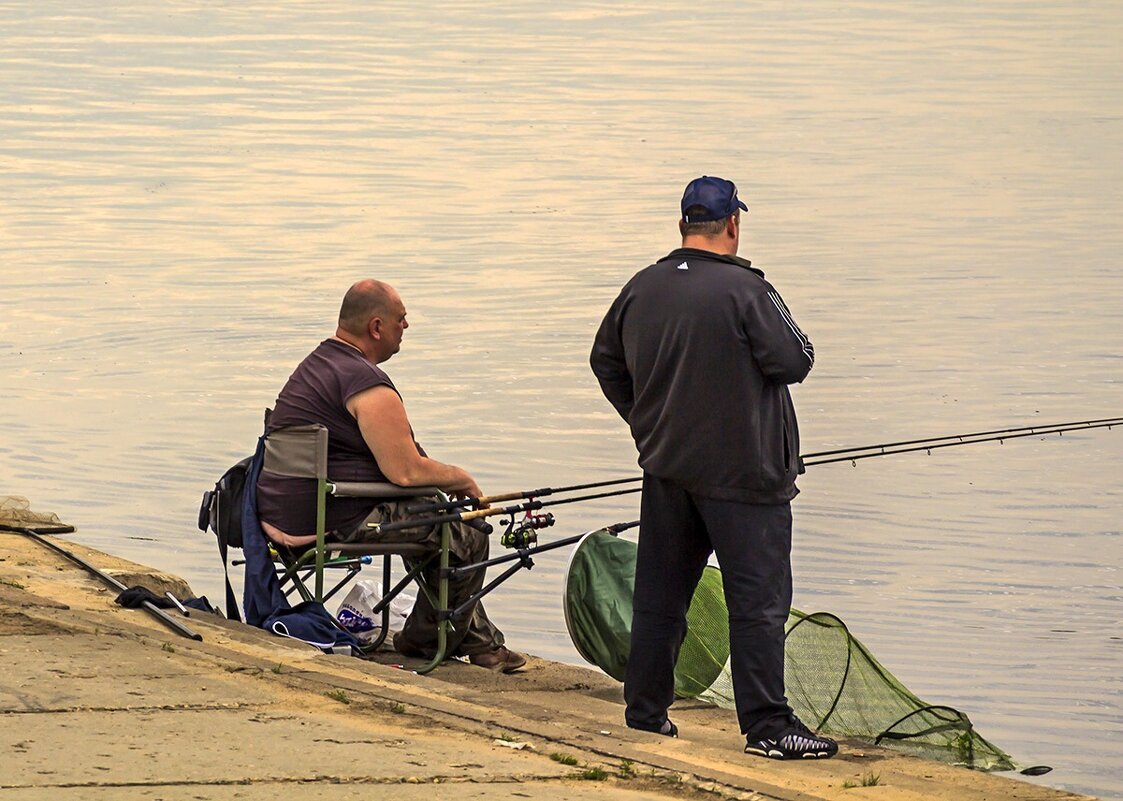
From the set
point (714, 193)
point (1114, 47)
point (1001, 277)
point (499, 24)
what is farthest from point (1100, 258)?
point (499, 24)

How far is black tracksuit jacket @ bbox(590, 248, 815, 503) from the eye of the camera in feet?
17.4

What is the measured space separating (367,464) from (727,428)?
1.62 meters

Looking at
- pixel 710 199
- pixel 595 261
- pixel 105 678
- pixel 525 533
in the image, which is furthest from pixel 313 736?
pixel 595 261

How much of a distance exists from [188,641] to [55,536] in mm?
2637

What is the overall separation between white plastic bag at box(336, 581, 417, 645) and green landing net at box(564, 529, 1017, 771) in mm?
664

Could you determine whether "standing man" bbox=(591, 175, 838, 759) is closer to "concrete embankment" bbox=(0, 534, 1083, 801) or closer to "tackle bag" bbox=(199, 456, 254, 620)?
"concrete embankment" bbox=(0, 534, 1083, 801)

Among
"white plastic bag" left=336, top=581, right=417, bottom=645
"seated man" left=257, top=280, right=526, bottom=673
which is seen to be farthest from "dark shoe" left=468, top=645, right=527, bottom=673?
"white plastic bag" left=336, top=581, right=417, bottom=645

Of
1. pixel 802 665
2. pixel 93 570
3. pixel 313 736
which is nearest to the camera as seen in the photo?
pixel 313 736

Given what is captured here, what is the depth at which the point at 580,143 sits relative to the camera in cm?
2377

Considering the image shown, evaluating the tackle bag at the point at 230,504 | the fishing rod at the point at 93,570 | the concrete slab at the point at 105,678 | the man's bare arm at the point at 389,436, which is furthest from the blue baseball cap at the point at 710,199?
the tackle bag at the point at 230,504

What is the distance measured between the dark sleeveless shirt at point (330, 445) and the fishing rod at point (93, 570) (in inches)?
18.0

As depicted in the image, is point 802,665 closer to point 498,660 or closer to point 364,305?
point 498,660

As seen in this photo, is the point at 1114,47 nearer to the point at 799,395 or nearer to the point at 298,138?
the point at 298,138

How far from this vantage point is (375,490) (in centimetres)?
654
